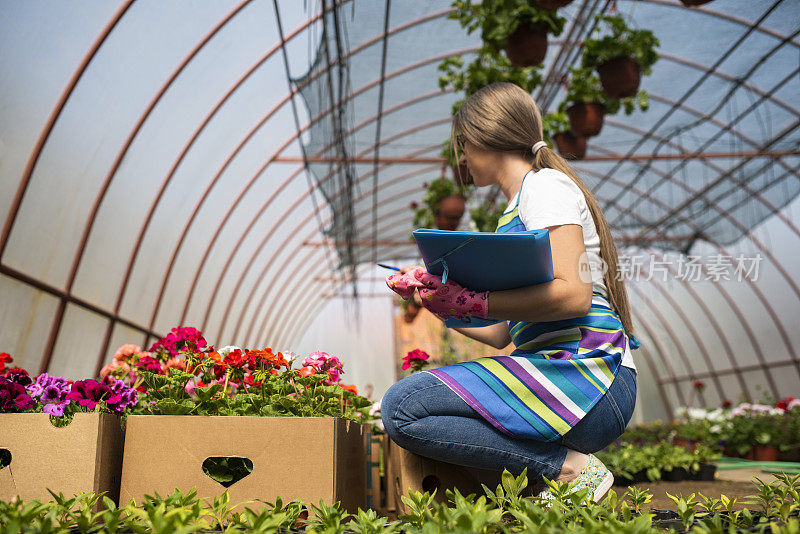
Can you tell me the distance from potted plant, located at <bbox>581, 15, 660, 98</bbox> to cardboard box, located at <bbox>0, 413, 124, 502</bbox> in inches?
177

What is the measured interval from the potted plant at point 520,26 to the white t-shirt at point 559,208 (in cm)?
248

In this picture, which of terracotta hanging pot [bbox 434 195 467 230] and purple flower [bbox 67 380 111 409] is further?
terracotta hanging pot [bbox 434 195 467 230]

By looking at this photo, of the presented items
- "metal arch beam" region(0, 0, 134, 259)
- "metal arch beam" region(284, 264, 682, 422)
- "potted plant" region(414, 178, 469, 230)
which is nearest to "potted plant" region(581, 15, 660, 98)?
"potted plant" region(414, 178, 469, 230)

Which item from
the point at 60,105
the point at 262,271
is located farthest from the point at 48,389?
the point at 262,271

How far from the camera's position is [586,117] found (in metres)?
5.23

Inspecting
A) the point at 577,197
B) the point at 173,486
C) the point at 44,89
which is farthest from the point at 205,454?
the point at 44,89

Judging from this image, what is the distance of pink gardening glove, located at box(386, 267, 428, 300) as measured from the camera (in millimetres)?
1598

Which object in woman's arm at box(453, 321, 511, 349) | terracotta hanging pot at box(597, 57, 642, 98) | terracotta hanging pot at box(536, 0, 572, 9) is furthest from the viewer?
terracotta hanging pot at box(597, 57, 642, 98)

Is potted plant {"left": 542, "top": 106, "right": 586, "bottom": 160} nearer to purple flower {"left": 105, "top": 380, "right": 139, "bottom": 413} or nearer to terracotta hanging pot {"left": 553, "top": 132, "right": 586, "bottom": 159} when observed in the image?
terracotta hanging pot {"left": 553, "top": 132, "right": 586, "bottom": 159}

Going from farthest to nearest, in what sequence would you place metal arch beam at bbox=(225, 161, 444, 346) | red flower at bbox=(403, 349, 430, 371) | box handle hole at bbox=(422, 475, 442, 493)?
metal arch beam at bbox=(225, 161, 444, 346)
red flower at bbox=(403, 349, 430, 371)
box handle hole at bbox=(422, 475, 442, 493)

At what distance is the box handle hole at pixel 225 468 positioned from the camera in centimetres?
161

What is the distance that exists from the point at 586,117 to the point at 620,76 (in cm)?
54

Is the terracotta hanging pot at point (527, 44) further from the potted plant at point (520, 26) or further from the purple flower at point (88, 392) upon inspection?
the purple flower at point (88, 392)

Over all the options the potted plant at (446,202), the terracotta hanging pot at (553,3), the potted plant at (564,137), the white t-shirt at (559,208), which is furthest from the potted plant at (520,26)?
the potted plant at (446,202)
